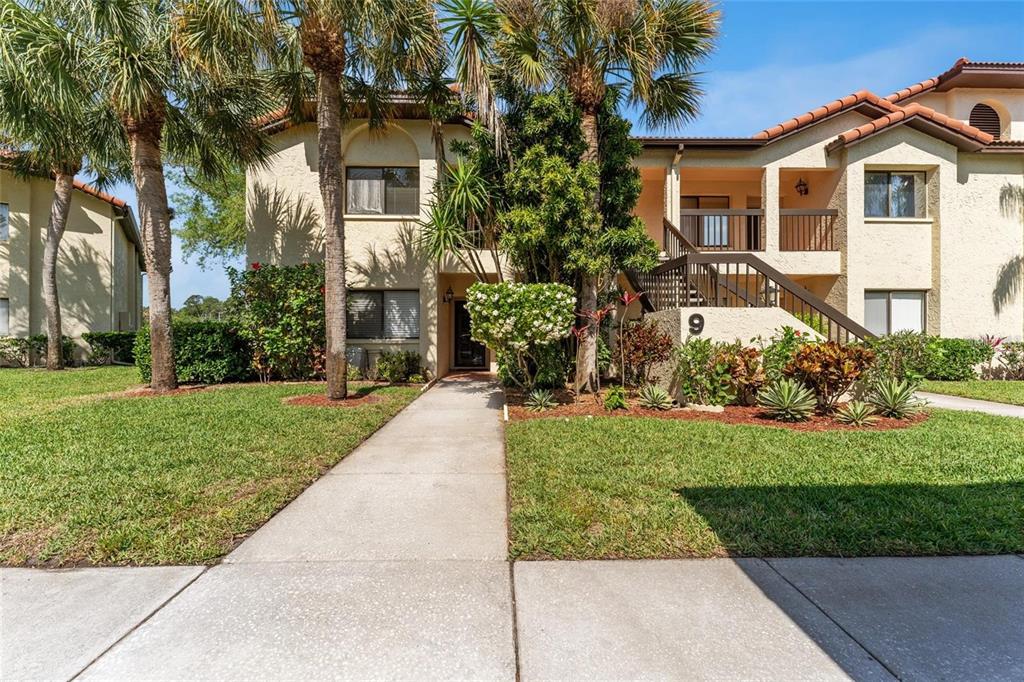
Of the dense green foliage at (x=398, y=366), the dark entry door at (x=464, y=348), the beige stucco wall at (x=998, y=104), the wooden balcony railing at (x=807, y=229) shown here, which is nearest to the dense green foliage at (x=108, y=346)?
the dense green foliage at (x=398, y=366)

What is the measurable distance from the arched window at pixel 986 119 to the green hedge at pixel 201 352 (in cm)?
2374

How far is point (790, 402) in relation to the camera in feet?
23.3

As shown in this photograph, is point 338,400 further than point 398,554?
Yes

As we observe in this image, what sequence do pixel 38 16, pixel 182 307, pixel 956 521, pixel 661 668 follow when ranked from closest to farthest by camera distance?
1. pixel 661 668
2. pixel 956 521
3. pixel 38 16
4. pixel 182 307

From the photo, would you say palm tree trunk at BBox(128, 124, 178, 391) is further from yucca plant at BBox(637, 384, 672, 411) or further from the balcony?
the balcony

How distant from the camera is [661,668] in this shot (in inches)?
85.9

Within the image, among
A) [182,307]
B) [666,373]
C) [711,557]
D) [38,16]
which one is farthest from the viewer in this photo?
[182,307]

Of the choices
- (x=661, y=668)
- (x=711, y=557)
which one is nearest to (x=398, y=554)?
(x=661, y=668)

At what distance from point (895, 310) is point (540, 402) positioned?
1178cm

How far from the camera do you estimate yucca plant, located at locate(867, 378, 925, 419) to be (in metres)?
7.24

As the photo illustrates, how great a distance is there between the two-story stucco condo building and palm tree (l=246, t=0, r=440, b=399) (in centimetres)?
228

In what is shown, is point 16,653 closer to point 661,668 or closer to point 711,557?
point 661,668

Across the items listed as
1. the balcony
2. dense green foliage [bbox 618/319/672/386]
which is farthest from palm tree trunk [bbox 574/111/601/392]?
the balcony

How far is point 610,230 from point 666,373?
2.97 metres
